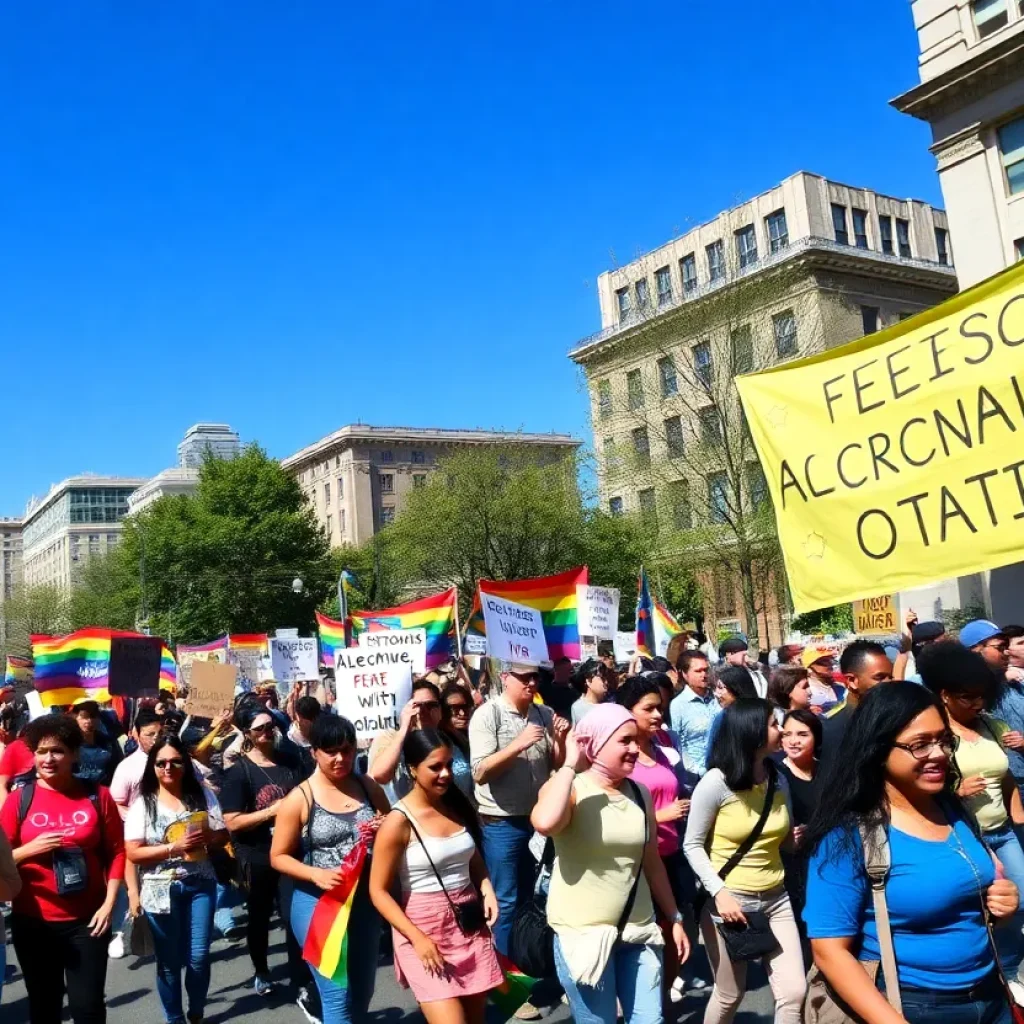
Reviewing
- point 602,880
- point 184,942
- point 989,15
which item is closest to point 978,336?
point 602,880

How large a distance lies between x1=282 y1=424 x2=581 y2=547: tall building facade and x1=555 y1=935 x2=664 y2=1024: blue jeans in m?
86.8

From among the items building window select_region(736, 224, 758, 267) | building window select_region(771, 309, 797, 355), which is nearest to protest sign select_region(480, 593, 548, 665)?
building window select_region(771, 309, 797, 355)

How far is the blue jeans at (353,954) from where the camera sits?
512 cm

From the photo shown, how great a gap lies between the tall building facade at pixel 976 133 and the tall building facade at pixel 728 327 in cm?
881

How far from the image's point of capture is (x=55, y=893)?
17.4 feet

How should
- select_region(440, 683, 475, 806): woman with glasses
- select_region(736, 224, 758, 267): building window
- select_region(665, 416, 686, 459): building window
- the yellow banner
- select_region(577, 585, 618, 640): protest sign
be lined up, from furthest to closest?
select_region(736, 224, 758, 267): building window
select_region(665, 416, 686, 459): building window
select_region(577, 585, 618, 640): protest sign
select_region(440, 683, 475, 806): woman with glasses
the yellow banner

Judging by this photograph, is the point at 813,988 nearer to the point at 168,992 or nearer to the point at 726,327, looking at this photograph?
the point at 168,992

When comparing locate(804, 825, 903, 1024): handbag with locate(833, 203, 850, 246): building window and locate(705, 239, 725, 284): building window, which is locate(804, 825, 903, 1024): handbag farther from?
locate(833, 203, 850, 246): building window

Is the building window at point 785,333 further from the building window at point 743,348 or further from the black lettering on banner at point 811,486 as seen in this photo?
the black lettering on banner at point 811,486

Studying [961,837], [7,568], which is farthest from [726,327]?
[7,568]

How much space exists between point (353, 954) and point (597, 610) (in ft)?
23.0

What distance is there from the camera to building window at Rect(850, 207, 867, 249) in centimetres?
5349

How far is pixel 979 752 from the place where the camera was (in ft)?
16.9

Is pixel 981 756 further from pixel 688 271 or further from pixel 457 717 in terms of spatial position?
pixel 688 271
